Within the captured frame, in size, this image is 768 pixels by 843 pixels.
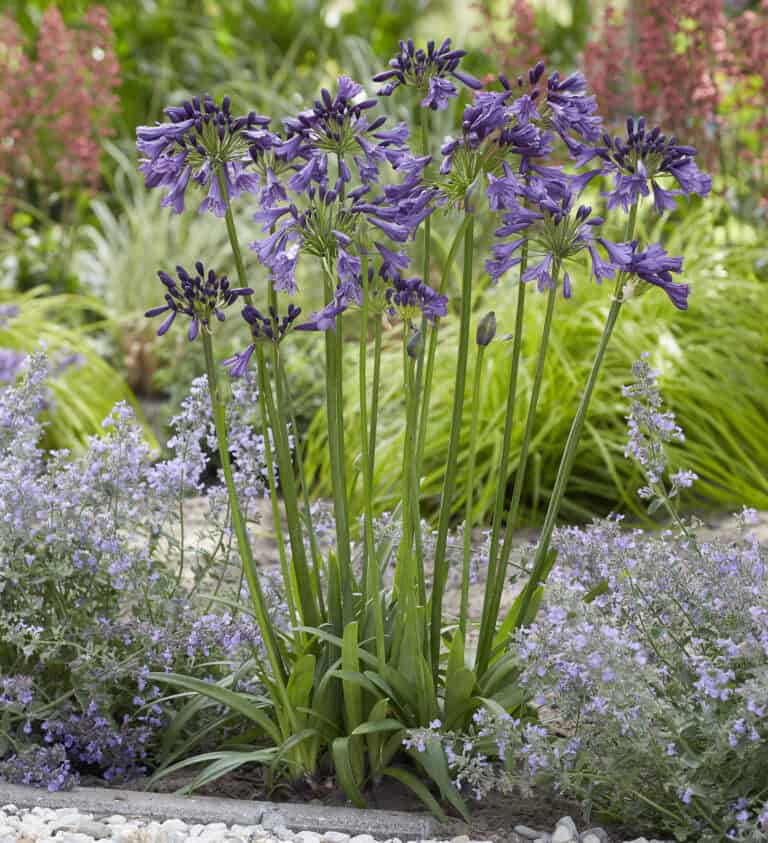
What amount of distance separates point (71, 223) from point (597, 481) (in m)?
4.68

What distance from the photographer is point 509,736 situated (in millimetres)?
1771

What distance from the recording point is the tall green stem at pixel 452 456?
1863 mm

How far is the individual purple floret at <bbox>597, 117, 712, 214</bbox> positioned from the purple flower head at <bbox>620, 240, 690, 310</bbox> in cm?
8

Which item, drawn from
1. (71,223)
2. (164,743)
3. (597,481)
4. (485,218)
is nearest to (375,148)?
(164,743)

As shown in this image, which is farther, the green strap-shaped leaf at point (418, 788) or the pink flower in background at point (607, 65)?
→ the pink flower in background at point (607, 65)

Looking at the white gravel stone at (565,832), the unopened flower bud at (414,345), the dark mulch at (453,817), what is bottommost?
Result: the dark mulch at (453,817)

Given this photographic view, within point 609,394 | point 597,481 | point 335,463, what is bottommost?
point 597,481

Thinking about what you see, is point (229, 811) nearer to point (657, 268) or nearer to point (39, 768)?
point (39, 768)

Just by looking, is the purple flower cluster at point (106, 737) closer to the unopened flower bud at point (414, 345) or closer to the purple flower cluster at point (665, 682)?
the purple flower cluster at point (665, 682)

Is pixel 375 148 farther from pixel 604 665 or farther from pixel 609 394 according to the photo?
pixel 609 394

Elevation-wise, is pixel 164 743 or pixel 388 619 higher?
pixel 388 619

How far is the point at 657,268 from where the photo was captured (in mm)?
1798

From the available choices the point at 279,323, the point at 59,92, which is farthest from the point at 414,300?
the point at 59,92

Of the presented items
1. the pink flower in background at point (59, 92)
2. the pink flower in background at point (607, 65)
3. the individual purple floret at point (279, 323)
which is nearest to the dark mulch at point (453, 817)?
the individual purple floret at point (279, 323)
